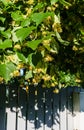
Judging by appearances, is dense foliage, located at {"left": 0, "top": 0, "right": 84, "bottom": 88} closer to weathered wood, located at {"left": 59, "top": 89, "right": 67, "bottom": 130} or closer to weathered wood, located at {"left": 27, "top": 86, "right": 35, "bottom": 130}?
weathered wood, located at {"left": 27, "top": 86, "right": 35, "bottom": 130}

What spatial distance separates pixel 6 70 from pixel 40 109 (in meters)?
2.31

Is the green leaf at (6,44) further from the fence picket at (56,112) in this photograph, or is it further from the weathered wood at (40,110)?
the fence picket at (56,112)

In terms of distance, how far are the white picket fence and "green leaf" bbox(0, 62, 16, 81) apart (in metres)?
1.71

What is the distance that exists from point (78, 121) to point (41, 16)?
117 inches

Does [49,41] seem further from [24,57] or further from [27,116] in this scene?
[27,116]

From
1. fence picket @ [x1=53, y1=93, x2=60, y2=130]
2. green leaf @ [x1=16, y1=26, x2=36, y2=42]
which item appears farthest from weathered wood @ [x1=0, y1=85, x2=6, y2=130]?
green leaf @ [x1=16, y1=26, x2=36, y2=42]

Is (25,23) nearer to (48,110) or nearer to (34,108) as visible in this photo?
(34,108)

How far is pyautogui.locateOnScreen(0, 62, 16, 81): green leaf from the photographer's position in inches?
78.3

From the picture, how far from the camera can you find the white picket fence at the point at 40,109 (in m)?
3.87

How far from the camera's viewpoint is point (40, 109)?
4281 millimetres

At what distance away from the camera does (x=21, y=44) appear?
217 cm

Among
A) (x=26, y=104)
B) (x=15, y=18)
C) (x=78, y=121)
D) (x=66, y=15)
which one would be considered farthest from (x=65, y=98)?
(x=15, y=18)

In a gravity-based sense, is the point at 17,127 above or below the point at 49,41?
below

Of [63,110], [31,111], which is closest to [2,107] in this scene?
[31,111]
